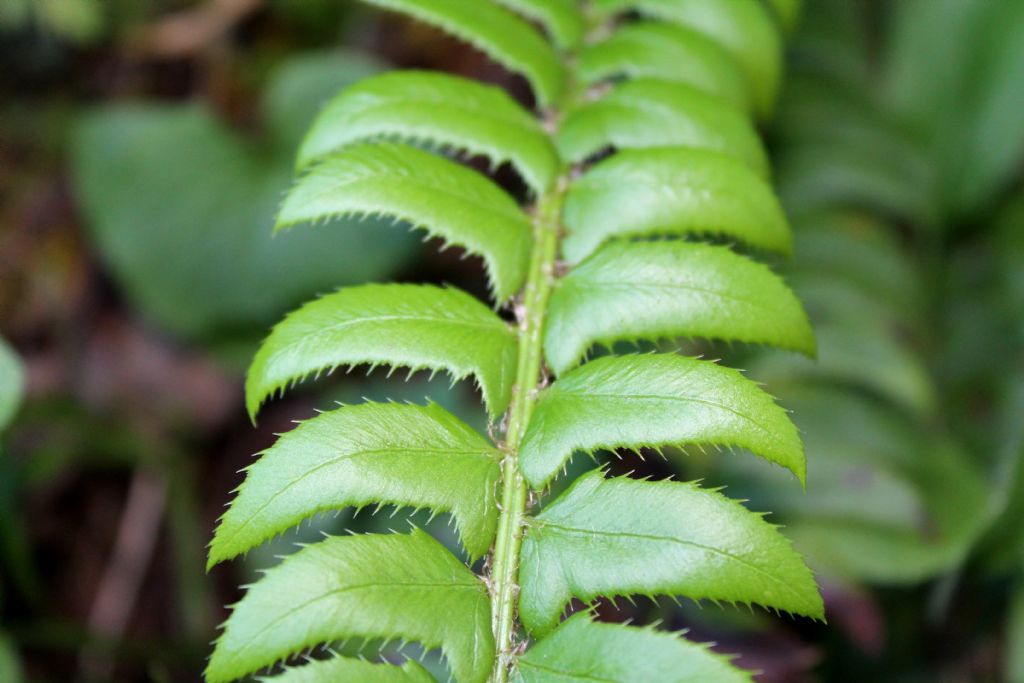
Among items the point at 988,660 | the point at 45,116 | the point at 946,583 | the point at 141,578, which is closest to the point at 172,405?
the point at 141,578

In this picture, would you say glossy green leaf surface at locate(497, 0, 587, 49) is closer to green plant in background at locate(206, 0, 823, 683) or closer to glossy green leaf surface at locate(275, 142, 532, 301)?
green plant in background at locate(206, 0, 823, 683)

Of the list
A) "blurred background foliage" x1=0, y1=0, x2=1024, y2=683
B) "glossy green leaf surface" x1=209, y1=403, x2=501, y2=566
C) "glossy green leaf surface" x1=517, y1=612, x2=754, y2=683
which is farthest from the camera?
"blurred background foliage" x1=0, y1=0, x2=1024, y2=683

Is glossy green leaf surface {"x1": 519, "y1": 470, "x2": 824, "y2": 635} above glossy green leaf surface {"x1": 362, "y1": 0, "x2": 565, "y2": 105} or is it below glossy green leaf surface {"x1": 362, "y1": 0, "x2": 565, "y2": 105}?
below

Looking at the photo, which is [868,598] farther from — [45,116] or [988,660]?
[45,116]

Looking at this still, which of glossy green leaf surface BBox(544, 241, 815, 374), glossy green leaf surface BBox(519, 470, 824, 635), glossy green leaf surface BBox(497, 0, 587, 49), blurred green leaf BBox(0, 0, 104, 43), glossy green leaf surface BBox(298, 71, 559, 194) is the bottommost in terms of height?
glossy green leaf surface BBox(519, 470, 824, 635)

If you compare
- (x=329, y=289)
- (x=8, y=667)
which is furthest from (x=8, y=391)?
(x=329, y=289)

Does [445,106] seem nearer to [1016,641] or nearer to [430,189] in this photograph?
[430,189]

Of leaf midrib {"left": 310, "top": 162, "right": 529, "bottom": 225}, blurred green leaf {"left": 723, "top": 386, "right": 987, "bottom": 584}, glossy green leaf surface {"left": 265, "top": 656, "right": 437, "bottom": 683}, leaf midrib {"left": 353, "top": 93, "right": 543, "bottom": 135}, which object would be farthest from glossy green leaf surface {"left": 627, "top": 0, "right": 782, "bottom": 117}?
glossy green leaf surface {"left": 265, "top": 656, "right": 437, "bottom": 683}
